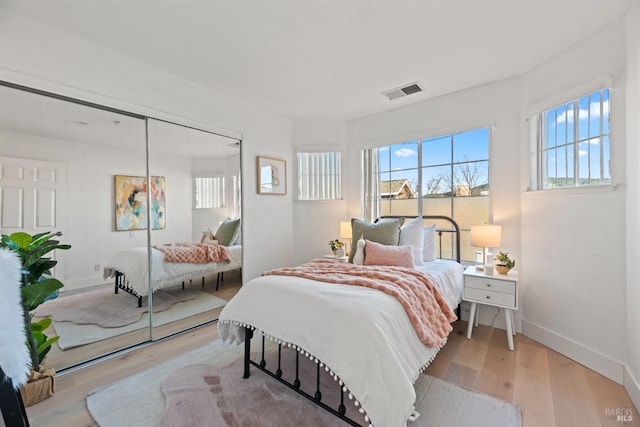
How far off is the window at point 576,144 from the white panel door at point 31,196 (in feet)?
13.9

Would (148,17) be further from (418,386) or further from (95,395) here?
(418,386)

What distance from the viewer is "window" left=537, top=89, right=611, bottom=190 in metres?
2.12

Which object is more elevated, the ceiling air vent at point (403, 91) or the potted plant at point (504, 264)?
the ceiling air vent at point (403, 91)

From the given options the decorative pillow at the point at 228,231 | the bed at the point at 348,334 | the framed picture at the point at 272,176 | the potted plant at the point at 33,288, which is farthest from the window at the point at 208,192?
the bed at the point at 348,334

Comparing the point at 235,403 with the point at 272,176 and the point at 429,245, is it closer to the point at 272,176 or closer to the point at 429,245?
the point at 429,245

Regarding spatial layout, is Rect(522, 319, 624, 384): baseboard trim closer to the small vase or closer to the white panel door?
the small vase

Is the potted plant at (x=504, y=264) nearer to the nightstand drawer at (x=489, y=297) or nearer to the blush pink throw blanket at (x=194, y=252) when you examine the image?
the nightstand drawer at (x=489, y=297)

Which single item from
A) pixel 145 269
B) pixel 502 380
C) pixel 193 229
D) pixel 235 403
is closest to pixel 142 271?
pixel 145 269

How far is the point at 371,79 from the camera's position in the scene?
2855 millimetres

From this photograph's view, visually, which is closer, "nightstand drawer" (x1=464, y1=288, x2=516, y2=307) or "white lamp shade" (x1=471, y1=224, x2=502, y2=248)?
"nightstand drawer" (x1=464, y1=288, x2=516, y2=307)

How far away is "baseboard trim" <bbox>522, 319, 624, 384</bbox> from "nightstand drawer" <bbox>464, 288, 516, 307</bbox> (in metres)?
0.49

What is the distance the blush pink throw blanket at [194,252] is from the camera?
278 centimetres

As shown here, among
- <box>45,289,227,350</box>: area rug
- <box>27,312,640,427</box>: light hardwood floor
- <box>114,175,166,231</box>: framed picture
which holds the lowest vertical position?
<box>27,312,640,427</box>: light hardwood floor

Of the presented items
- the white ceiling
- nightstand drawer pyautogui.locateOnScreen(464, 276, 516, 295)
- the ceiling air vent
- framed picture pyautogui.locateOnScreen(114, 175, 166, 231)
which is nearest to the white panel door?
framed picture pyautogui.locateOnScreen(114, 175, 166, 231)
